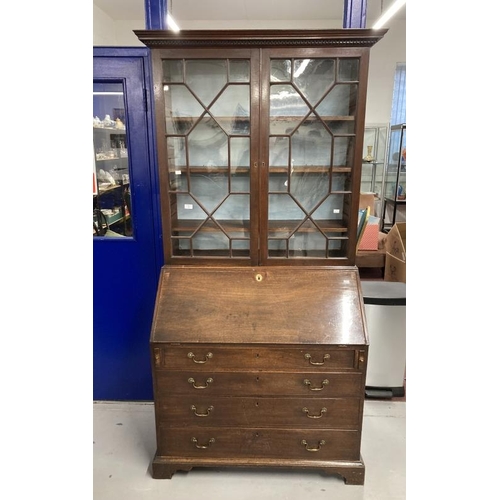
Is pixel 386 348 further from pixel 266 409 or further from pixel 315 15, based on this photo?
pixel 315 15

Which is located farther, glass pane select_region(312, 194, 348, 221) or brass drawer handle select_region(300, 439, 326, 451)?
glass pane select_region(312, 194, 348, 221)

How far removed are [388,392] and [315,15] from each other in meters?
4.63

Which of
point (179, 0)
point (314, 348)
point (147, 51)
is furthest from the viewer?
point (179, 0)

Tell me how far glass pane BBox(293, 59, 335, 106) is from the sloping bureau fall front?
0.83 m

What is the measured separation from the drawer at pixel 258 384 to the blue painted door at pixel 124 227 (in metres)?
0.59

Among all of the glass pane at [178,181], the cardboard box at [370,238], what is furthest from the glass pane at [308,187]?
the cardboard box at [370,238]

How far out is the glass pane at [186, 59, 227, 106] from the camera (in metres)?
1.65

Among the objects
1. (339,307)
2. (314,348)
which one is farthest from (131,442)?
(339,307)

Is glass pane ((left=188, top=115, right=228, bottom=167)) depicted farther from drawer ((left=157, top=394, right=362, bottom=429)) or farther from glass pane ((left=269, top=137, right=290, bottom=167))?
drawer ((left=157, top=394, right=362, bottom=429))

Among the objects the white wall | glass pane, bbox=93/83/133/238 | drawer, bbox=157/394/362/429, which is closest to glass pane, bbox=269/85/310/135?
glass pane, bbox=93/83/133/238

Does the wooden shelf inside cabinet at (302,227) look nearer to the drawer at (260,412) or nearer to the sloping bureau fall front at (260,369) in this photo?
the sloping bureau fall front at (260,369)

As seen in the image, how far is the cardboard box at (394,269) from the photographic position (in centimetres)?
301

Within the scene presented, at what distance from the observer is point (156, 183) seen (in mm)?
1955

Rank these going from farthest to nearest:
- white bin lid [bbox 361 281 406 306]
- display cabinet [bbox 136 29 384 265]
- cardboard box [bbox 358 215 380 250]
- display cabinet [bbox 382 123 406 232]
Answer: display cabinet [bbox 382 123 406 232]
cardboard box [bbox 358 215 380 250]
white bin lid [bbox 361 281 406 306]
display cabinet [bbox 136 29 384 265]
